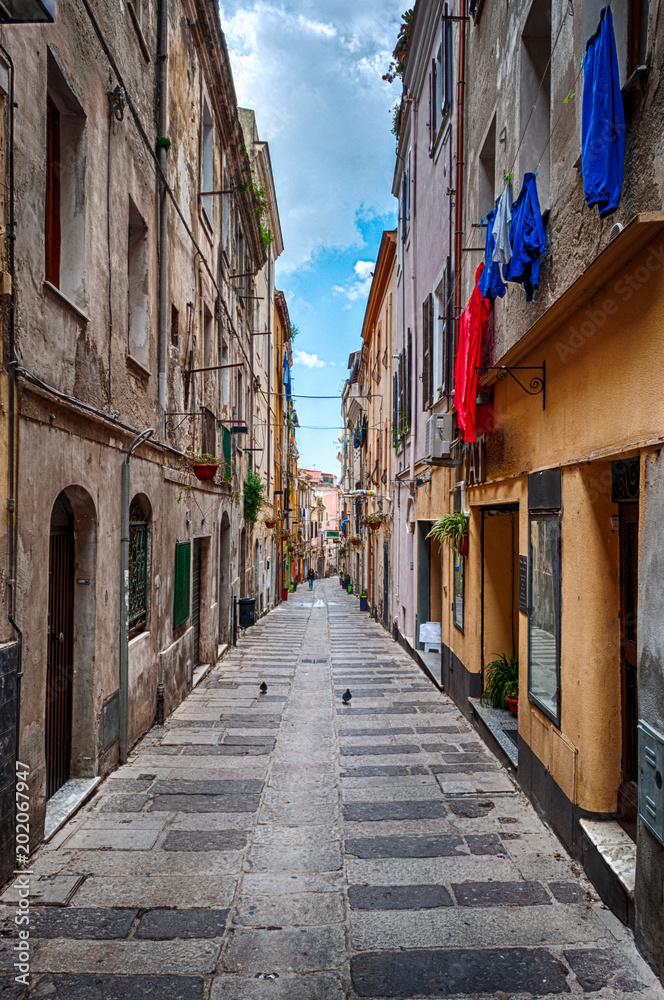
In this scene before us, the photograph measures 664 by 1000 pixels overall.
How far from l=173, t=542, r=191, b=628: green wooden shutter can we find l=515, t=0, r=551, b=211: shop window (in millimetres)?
6664

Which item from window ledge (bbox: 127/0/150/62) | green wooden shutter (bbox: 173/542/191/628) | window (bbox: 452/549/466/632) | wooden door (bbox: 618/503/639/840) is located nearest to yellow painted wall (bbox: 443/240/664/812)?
wooden door (bbox: 618/503/639/840)

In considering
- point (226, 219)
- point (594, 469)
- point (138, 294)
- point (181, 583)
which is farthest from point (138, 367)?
point (226, 219)

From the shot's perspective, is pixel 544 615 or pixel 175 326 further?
pixel 175 326

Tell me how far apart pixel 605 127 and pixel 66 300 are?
405 cm

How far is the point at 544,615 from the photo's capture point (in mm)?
5746

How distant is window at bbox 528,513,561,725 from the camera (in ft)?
17.5

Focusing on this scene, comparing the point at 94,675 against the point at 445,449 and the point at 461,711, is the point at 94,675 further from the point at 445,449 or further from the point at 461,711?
the point at 445,449

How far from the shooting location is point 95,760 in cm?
618

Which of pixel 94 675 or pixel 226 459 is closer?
pixel 94 675

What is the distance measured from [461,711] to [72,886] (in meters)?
5.68

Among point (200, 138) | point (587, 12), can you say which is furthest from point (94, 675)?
point (200, 138)

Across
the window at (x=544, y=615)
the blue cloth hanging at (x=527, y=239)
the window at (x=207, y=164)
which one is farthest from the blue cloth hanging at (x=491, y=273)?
the window at (x=207, y=164)

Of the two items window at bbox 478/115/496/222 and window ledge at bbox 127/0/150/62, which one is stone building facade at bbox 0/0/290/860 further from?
window at bbox 478/115/496/222

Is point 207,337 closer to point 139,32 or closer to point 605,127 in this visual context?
point 139,32
